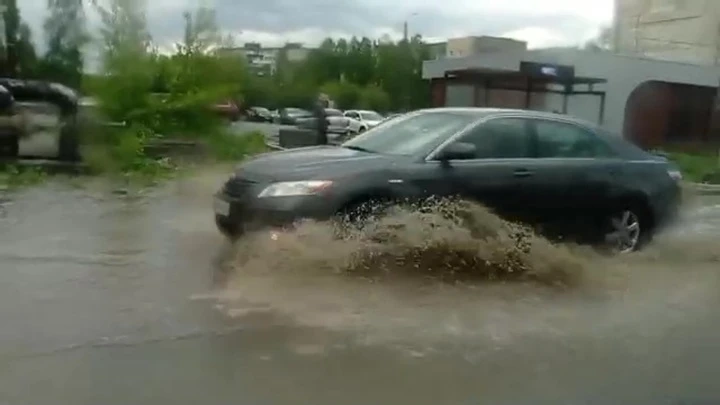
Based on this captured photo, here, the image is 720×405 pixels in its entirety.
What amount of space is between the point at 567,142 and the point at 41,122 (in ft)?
30.9

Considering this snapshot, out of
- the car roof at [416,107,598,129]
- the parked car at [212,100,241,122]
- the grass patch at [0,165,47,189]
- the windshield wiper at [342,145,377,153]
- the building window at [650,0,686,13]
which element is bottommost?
the grass patch at [0,165,47,189]

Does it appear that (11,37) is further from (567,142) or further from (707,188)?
(707,188)

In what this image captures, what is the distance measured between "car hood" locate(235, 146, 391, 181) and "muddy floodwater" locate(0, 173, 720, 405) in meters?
0.55

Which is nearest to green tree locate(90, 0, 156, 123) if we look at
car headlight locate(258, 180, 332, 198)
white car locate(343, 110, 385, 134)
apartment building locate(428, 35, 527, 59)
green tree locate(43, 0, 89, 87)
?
green tree locate(43, 0, 89, 87)

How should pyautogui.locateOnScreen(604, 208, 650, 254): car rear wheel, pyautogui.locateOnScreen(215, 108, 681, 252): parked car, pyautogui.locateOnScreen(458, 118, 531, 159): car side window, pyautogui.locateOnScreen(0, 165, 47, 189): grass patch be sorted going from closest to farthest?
pyautogui.locateOnScreen(215, 108, 681, 252): parked car → pyautogui.locateOnScreen(458, 118, 531, 159): car side window → pyautogui.locateOnScreen(604, 208, 650, 254): car rear wheel → pyautogui.locateOnScreen(0, 165, 47, 189): grass patch

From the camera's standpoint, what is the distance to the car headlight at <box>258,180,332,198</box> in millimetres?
7684

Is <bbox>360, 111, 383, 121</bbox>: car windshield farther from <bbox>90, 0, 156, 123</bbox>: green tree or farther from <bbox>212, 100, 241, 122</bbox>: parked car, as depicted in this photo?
<bbox>90, 0, 156, 123</bbox>: green tree

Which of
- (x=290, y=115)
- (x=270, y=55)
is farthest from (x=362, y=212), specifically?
(x=270, y=55)

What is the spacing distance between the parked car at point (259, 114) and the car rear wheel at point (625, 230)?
44.3 ft

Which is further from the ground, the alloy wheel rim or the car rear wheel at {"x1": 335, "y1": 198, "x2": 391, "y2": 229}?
the car rear wheel at {"x1": 335, "y1": 198, "x2": 391, "y2": 229}

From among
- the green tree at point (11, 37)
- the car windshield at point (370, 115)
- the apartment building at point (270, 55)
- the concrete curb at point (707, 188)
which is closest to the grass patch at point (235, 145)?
the apartment building at point (270, 55)

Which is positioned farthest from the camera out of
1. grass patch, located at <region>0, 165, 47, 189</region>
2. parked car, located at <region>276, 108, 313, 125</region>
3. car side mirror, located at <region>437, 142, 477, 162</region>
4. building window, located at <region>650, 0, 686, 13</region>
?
building window, located at <region>650, 0, 686, 13</region>

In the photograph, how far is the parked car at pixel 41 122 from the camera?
1504 centimetres

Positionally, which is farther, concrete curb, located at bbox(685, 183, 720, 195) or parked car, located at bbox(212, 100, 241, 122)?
concrete curb, located at bbox(685, 183, 720, 195)
